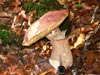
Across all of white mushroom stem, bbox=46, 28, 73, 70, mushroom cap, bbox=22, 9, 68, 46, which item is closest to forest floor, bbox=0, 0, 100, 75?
white mushroom stem, bbox=46, 28, 73, 70

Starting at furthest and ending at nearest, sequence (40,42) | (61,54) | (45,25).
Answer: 1. (40,42)
2. (61,54)
3. (45,25)

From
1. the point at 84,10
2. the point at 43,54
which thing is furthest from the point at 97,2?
the point at 43,54

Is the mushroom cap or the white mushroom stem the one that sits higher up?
the mushroom cap

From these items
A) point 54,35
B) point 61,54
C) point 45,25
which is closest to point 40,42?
point 61,54

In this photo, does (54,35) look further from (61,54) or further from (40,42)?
(40,42)

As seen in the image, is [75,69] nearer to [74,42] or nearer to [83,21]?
[74,42]

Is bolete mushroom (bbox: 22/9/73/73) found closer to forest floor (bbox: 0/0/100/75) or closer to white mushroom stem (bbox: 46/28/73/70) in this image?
white mushroom stem (bbox: 46/28/73/70)

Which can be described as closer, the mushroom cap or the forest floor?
the mushroom cap

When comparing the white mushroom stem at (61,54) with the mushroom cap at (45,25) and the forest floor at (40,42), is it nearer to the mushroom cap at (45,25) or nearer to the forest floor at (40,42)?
the forest floor at (40,42)

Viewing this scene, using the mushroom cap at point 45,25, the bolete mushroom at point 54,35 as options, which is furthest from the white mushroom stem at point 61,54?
the mushroom cap at point 45,25
